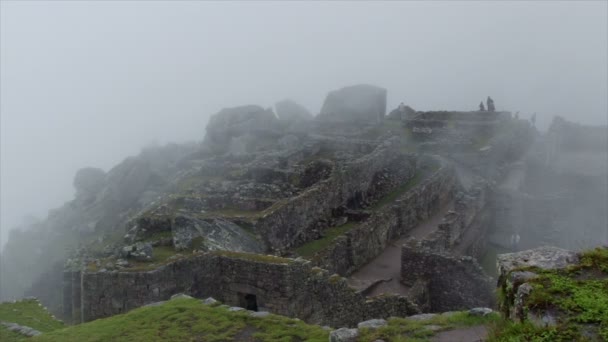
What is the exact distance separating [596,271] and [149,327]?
7.82m

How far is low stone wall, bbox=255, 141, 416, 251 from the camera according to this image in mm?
22062

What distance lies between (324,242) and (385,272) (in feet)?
8.02

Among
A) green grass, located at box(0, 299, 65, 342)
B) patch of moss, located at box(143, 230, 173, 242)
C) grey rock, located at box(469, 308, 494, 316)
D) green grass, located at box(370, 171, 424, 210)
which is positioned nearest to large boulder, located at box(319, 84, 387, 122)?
green grass, located at box(370, 171, 424, 210)

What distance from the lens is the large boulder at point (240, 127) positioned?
45094 mm

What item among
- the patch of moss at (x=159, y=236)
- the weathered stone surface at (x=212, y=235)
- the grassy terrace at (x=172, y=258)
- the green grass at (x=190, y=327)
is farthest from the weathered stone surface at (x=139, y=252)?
the green grass at (x=190, y=327)

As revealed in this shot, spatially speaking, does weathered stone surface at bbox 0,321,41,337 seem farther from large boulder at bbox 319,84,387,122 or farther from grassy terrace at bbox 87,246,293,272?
large boulder at bbox 319,84,387,122

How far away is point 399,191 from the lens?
104 ft

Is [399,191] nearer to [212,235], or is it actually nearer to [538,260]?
[212,235]

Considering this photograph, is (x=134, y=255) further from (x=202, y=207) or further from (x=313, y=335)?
(x=313, y=335)

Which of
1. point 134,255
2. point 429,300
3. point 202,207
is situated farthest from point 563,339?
point 202,207

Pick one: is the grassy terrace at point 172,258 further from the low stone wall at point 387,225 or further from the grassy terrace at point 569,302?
the grassy terrace at point 569,302

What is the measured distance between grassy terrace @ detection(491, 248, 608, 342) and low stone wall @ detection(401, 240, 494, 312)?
508 inches

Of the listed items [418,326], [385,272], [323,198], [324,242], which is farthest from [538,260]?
[323,198]

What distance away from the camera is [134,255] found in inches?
692
